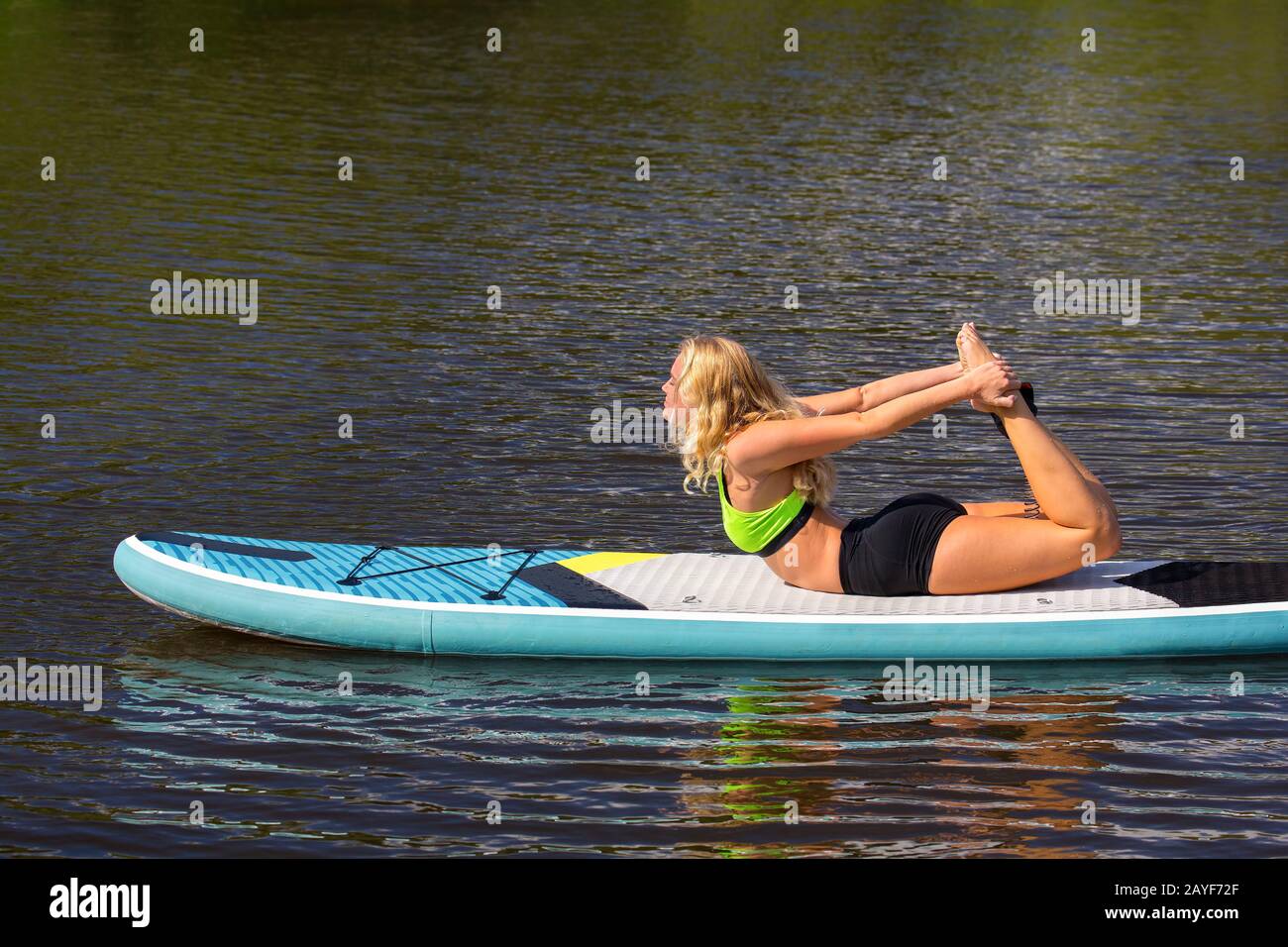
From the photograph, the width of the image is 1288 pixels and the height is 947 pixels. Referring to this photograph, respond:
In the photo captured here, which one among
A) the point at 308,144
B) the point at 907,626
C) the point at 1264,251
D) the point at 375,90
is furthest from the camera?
the point at 375,90

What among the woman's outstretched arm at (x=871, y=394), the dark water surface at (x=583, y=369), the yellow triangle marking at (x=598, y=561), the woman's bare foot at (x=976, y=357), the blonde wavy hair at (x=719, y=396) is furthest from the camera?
the yellow triangle marking at (x=598, y=561)

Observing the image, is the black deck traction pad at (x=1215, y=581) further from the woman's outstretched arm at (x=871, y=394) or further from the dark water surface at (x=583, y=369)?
the woman's outstretched arm at (x=871, y=394)

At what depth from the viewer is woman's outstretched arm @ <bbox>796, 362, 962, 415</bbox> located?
748 centimetres

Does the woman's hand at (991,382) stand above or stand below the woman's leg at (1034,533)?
above

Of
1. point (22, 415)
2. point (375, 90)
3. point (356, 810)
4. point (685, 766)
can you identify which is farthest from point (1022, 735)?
point (375, 90)

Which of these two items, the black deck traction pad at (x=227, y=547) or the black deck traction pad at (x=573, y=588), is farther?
the black deck traction pad at (x=227, y=547)

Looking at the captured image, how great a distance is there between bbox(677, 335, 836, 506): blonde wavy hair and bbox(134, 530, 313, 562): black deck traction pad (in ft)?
7.07

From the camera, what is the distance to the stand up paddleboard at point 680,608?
766cm

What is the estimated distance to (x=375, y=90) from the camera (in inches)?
1005

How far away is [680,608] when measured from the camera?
25.6ft

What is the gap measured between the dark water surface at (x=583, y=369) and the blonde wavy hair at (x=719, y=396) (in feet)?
3.60

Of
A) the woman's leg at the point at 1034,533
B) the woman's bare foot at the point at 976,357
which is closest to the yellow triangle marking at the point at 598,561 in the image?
the woman's leg at the point at 1034,533

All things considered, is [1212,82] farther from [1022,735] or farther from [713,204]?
[1022,735]
